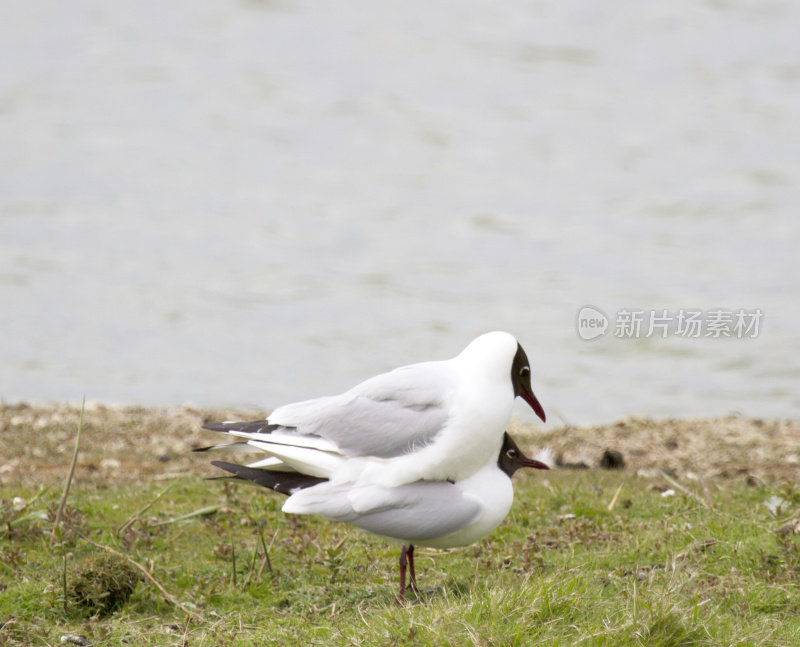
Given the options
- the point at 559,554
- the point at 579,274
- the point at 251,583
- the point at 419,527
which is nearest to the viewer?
the point at 419,527

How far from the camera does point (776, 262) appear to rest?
51.3 feet

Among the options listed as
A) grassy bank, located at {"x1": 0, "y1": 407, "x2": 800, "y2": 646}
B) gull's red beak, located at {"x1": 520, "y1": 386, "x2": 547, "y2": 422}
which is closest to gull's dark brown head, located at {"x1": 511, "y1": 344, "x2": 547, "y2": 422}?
gull's red beak, located at {"x1": 520, "y1": 386, "x2": 547, "y2": 422}

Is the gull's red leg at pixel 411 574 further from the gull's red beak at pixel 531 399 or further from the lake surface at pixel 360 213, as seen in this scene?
the lake surface at pixel 360 213

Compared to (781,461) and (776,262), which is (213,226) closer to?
(776,262)

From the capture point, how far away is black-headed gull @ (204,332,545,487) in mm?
4887

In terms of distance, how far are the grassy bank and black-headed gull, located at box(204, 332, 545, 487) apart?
516 millimetres

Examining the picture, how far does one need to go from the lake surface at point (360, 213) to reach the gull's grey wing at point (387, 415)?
669 centimetres

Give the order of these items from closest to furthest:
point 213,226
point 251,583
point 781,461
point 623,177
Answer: point 251,583 < point 781,461 < point 213,226 < point 623,177

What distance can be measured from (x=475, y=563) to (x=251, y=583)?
42.5 inches

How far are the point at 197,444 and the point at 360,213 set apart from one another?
9.36 m

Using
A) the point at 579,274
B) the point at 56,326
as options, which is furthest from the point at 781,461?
the point at 56,326

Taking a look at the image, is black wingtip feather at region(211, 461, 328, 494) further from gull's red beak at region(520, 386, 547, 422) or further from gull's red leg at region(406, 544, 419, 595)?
gull's red beak at region(520, 386, 547, 422)

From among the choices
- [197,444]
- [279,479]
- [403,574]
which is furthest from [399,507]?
[197,444]

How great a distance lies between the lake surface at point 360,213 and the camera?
13.0 meters
